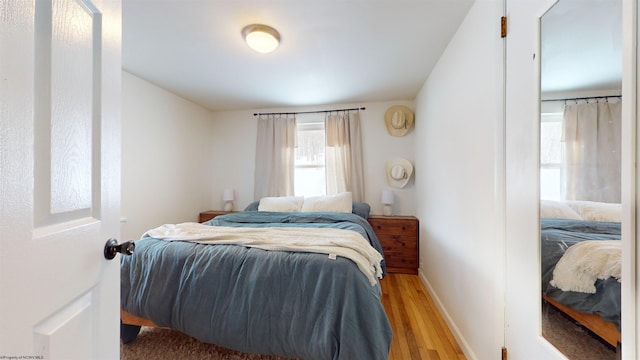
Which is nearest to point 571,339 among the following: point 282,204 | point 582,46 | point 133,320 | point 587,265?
point 587,265

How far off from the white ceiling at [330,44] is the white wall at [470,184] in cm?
27

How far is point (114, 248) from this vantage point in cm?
64

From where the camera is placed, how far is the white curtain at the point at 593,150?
664mm

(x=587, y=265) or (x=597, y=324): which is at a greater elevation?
(x=587, y=265)

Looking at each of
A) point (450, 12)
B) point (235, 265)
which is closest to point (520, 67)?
point (450, 12)

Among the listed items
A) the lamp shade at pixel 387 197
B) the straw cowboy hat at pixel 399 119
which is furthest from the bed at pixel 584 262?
the straw cowboy hat at pixel 399 119

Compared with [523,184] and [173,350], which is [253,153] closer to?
[173,350]

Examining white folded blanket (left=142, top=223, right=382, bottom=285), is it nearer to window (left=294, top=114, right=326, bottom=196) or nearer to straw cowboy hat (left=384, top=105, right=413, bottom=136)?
window (left=294, top=114, right=326, bottom=196)

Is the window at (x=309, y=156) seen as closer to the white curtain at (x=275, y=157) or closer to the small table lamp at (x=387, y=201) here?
the white curtain at (x=275, y=157)

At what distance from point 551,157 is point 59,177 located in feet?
4.78

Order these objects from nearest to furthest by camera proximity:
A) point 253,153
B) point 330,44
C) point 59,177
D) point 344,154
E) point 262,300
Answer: point 59,177
point 262,300
point 330,44
point 344,154
point 253,153

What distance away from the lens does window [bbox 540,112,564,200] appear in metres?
0.85

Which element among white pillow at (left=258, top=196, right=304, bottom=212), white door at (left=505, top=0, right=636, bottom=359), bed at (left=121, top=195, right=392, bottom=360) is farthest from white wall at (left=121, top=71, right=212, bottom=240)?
white door at (left=505, top=0, right=636, bottom=359)

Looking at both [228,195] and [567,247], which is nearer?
[567,247]
